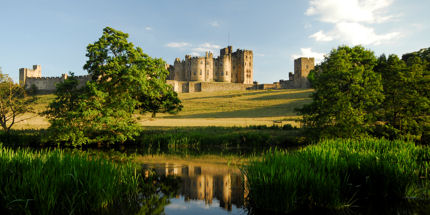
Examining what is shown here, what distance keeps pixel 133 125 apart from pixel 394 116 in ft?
59.6

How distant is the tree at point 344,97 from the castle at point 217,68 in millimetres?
76177

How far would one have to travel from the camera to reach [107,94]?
1898 centimetres

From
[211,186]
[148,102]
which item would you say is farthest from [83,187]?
[148,102]

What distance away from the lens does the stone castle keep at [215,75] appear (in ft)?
263

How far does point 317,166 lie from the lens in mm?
8422

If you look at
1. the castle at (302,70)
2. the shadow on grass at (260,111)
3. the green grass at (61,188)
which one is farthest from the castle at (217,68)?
the green grass at (61,188)

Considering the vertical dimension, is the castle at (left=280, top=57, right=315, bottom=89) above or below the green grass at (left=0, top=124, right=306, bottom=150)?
above

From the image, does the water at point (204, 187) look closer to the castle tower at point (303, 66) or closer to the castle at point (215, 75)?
the castle at point (215, 75)

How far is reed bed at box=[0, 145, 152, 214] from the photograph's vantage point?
248 inches

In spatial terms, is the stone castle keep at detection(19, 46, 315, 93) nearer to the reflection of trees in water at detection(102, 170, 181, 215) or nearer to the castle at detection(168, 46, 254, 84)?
the castle at detection(168, 46, 254, 84)

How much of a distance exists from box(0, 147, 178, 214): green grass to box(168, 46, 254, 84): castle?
87197 mm

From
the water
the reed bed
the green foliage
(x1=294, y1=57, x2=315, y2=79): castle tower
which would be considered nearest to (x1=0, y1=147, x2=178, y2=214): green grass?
the reed bed

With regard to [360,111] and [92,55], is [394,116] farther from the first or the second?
[92,55]

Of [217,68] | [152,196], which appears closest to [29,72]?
[217,68]
